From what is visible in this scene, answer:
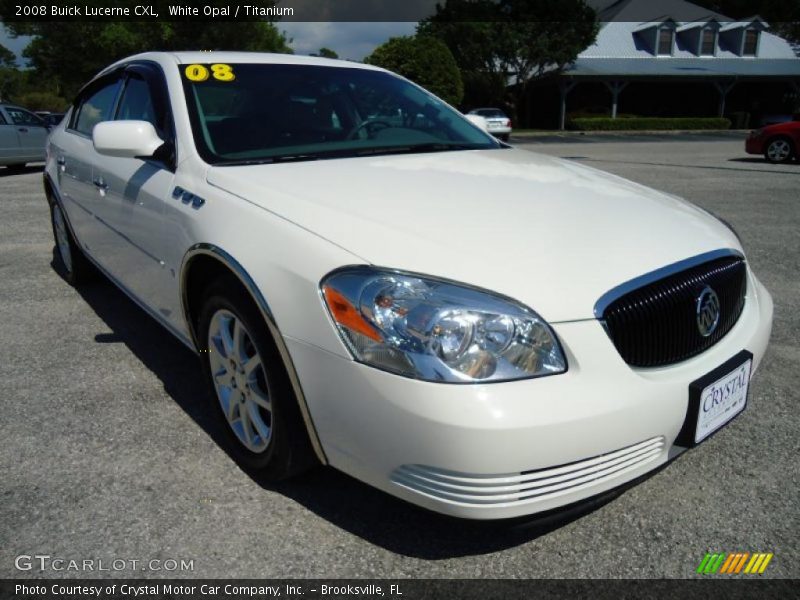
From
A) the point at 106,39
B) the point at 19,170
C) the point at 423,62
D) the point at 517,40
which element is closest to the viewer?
the point at 19,170

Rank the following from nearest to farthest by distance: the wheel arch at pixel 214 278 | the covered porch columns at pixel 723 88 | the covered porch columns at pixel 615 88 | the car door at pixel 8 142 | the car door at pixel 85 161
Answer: the wheel arch at pixel 214 278 < the car door at pixel 85 161 < the car door at pixel 8 142 < the covered porch columns at pixel 615 88 < the covered porch columns at pixel 723 88

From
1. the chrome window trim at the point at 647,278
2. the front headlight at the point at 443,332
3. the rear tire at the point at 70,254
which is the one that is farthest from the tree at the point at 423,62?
the front headlight at the point at 443,332

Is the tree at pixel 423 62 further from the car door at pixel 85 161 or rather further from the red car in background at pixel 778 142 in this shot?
the car door at pixel 85 161

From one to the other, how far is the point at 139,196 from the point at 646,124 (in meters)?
34.5

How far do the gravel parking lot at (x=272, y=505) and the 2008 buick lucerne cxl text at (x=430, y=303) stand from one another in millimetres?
216

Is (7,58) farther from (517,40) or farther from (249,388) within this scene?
(249,388)

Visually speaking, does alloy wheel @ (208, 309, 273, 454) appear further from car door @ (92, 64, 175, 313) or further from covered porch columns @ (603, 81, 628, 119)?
covered porch columns @ (603, 81, 628, 119)

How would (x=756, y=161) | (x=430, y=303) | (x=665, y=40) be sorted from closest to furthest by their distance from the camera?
(x=430, y=303)
(x=756, y=161)
(x=665, y=40)

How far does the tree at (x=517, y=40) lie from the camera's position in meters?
35.3

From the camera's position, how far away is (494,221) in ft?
6.68

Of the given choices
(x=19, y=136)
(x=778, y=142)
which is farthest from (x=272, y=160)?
(x=778, y=142)

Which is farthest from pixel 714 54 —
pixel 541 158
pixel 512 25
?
pixel 541 158

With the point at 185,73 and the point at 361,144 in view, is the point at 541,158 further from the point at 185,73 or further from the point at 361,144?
the point at 185,73

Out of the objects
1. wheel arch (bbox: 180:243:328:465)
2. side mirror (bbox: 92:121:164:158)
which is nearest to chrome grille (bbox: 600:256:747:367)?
wheel arch (bbox: 180:243:328:465)
